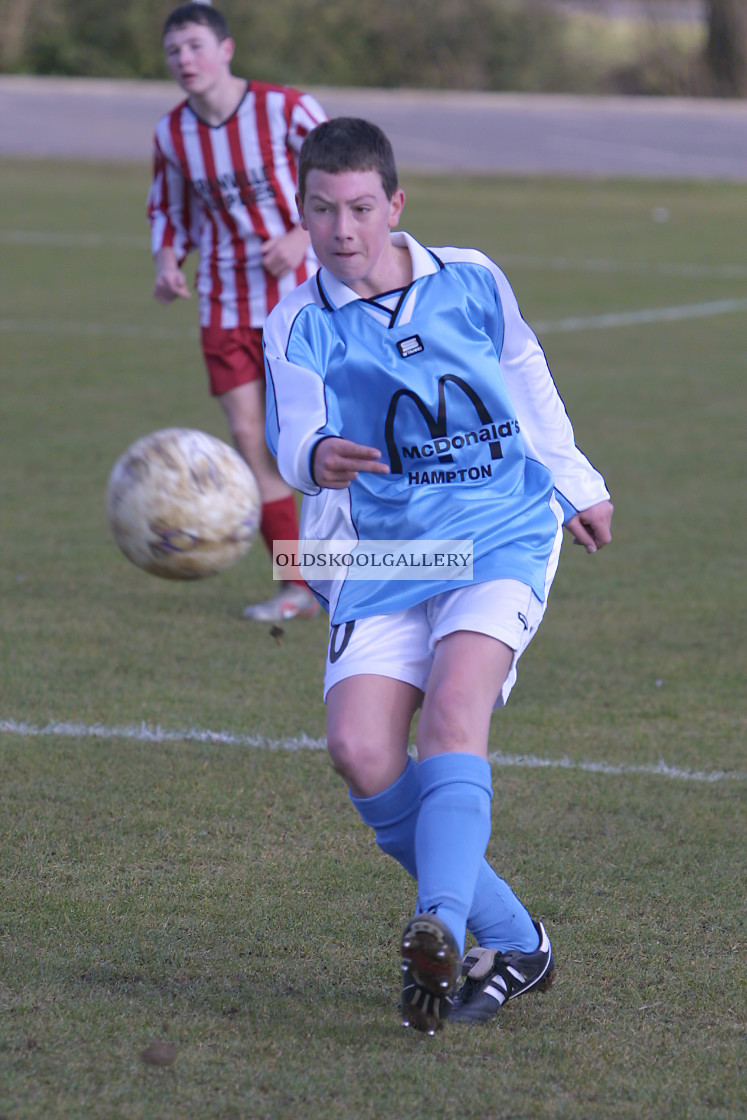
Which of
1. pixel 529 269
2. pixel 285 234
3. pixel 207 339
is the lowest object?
pixel 529 269

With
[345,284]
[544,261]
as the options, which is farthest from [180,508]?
[544,261]

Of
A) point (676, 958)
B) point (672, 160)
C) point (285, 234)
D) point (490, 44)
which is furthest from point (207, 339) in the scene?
point (490, 44)

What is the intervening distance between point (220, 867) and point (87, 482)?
4.44 meters

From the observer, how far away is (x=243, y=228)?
605 centimetres

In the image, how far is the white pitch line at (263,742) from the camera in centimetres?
432

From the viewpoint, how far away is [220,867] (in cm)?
364

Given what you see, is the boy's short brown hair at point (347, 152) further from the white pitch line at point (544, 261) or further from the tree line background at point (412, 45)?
the tree line background at point (412, 45)

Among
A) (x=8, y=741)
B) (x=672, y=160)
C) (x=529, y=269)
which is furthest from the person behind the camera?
(x=672, y=160)

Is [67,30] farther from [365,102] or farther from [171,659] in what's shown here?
[171,659]

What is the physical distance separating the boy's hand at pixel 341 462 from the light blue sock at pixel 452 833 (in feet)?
1.80

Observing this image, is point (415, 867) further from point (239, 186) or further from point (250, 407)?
point (239, 186)

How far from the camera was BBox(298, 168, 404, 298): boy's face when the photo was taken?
9.83ft

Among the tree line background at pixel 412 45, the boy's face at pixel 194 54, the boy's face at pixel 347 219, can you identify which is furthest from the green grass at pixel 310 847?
the tree line background at pixel 412 45

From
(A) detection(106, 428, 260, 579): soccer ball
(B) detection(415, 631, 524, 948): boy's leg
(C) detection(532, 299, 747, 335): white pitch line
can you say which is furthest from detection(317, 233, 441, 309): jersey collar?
(C) detection(532, 299, 747, 335): white pitch line
